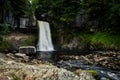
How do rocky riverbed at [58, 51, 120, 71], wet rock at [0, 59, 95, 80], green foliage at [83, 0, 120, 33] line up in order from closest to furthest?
1. wet rock at [0, 59, 95, 80]
2. rocky riverbed at [58, 51, 120, 71]
3. green foliage at [83, 0, 120, 33]

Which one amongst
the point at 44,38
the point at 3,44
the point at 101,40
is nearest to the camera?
the point at 3,44

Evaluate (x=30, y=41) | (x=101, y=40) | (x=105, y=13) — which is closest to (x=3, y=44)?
(x=30, y=41)

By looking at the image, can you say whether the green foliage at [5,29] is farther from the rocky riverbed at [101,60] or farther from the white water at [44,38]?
the rocky riverbed at [101,60]

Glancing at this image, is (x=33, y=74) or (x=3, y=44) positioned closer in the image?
(x=33, y=74)

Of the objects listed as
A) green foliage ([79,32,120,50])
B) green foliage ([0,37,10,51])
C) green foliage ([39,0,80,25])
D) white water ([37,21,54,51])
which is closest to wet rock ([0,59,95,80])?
green foliage ([0,37,10,51])

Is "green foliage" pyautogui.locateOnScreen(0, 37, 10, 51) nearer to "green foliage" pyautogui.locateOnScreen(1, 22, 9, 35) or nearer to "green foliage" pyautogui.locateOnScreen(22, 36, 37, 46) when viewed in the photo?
"green foliage" pyautogui.locateOnScreen(1, 22, 9, 35)

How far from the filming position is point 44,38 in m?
42.5

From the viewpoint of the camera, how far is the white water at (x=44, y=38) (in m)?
41.2

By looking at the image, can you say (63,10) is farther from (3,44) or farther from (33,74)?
(33,74)

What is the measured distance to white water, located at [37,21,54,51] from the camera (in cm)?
4122

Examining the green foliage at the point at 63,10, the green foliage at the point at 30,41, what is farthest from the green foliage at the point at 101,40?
the green foliage at the point at 30,41

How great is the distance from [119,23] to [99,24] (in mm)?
3888

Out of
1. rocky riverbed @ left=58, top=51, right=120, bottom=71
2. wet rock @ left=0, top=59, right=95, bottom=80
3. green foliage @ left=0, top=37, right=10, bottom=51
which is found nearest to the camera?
wet rock @ left=0, top=59, right=95, bottom=80

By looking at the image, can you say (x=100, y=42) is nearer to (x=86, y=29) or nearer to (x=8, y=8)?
(x=86, y=29)
